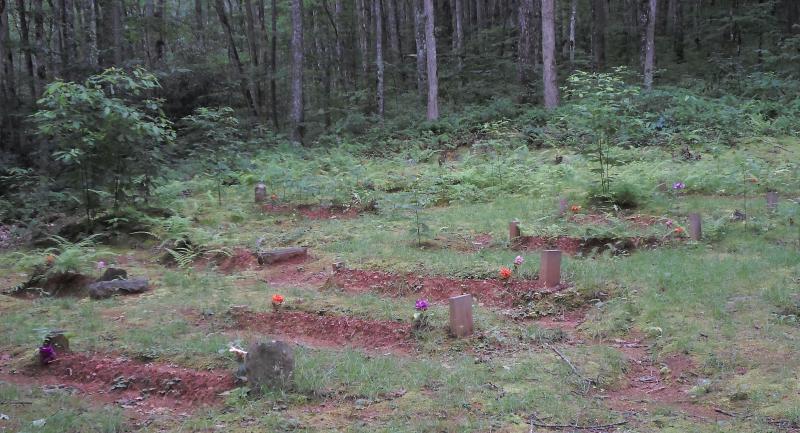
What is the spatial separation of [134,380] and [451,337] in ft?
8.75

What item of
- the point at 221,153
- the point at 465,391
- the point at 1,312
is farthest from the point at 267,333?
the point at 221,153

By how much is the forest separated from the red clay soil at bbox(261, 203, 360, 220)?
0.08 meters

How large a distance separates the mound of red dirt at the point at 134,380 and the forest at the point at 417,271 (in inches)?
Result: 0.9

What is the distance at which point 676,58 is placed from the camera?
28719mm

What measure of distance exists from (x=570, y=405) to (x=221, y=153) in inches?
488

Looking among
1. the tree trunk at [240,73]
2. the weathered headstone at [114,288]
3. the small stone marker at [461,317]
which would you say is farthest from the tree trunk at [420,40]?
the small stone marker at [461,317]

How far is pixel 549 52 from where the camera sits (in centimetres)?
2012

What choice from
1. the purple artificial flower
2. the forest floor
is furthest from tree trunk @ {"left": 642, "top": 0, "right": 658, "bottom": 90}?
the purple artificial flower

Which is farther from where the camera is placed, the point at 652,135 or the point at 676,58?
the point at 676,58

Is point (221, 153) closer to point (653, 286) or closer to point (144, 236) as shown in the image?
point (144, 236)

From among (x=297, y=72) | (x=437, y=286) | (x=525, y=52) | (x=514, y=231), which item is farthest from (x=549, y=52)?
(x=437, y=286)

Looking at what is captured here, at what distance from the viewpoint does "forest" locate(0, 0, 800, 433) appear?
4441 millimetres

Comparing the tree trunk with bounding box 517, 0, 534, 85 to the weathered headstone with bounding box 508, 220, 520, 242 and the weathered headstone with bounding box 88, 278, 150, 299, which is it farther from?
the weathered headstone with bounding box 88, 278, 150, 299

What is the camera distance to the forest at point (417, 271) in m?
4.44
